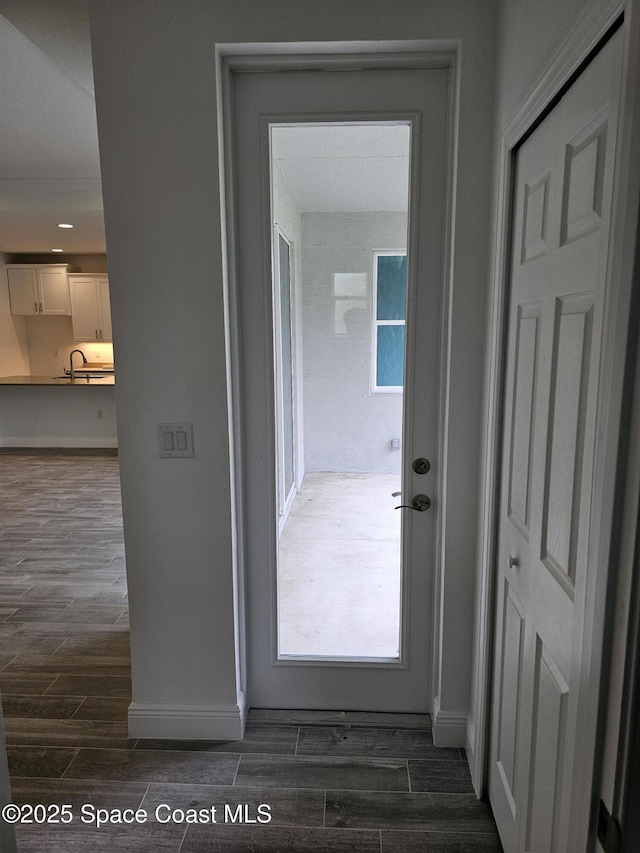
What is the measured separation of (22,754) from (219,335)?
1.69 metres

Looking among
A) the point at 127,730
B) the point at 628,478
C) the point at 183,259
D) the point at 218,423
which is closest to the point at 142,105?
the point at 183,259

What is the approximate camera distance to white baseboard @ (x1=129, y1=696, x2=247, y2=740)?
83.2 inches

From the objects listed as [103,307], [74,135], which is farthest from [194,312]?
[103,307]

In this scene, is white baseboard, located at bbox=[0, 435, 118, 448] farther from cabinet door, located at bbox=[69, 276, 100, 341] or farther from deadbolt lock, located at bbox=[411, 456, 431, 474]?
deadbolt lock, located at bbox=[411, 456, 431, 474]

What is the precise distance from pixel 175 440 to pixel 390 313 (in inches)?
35.9

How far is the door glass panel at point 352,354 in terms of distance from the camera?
211 centimetres

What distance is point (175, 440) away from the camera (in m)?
1.97

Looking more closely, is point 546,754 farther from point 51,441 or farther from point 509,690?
point 51,441

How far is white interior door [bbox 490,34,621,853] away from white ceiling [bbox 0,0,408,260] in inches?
30.4

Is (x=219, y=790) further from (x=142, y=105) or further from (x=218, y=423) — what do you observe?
(x=142, y=105)

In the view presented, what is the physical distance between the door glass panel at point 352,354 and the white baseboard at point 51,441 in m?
5.61

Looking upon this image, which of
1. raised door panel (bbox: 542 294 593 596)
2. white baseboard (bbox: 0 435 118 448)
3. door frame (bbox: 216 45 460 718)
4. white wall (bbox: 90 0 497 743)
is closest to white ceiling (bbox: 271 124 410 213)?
door frame (bbox: 216 45 460 718)

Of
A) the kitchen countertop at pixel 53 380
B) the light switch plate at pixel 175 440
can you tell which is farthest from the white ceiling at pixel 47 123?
the kitchen countertop at pixel 53 380

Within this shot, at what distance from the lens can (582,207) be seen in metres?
1.07
